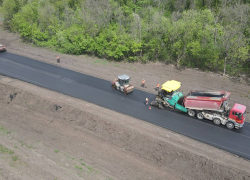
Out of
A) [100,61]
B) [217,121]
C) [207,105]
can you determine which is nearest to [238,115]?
[217,121]

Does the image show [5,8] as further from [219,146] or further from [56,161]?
[219,146]

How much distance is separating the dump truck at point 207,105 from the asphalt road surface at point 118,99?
599mm

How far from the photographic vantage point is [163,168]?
15273 millimetres

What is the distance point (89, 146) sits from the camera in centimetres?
1702

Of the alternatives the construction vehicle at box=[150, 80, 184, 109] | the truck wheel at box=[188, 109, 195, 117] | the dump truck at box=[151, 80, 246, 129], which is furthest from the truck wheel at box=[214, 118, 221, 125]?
the construction vehicle at box=[150, 80, 184, 109]

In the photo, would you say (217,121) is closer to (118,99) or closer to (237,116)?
(237,116)

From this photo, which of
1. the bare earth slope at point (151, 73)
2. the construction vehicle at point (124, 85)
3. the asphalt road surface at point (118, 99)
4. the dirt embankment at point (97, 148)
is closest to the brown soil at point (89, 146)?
the dirt embankment at point (97, 148)

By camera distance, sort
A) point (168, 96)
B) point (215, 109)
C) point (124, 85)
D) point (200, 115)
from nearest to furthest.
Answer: point (215, 109) → point (200, 115) → point (168, 96) → point (124, 85)

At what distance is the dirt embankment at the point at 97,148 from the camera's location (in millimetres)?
14727

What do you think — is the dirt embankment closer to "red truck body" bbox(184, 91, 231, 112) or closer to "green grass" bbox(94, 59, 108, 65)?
"red truck body" bbox(184, 91, 231, 112)

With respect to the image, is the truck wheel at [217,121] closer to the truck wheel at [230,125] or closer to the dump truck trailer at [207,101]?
the truck wheel at [230,125]

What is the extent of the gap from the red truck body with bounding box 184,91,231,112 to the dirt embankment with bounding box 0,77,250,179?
345 cm

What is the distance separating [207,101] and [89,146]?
1074 cm

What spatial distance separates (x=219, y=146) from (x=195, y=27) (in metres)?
18.0
